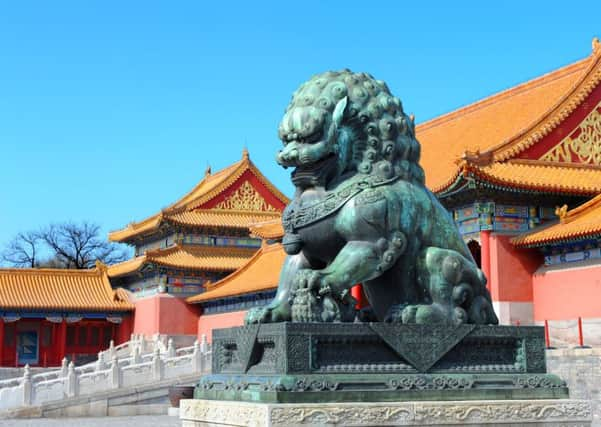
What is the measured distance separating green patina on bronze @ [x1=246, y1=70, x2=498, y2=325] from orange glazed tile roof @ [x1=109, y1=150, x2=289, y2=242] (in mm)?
33251

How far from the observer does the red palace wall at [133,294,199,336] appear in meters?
37.5

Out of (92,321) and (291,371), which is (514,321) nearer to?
(291,371)

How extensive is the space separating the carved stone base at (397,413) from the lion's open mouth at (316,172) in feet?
5.46

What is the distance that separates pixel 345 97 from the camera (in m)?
6.55

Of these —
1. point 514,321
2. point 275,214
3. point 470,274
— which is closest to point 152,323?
point 275,214

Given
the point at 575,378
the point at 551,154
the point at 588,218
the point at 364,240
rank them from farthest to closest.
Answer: the point at 551,154 < the point at 588,218 < the point at 575,378 < the point at 364,240

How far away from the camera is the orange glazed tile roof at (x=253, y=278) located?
30891 millimetres

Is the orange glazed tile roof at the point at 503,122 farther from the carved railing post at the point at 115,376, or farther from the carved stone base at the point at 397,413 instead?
the carved stone base at the point at 397,413

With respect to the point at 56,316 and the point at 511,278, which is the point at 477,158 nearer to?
the point at 511,278

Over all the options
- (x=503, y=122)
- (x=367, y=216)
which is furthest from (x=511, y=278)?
(x=367, y=216)

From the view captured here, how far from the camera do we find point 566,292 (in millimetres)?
20812

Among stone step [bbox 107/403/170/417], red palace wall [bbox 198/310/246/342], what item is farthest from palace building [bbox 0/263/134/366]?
stone step [bbox 107/403/170/417]

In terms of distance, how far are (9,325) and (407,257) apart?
1349 inches

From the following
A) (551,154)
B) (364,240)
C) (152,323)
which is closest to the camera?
(364,240)
